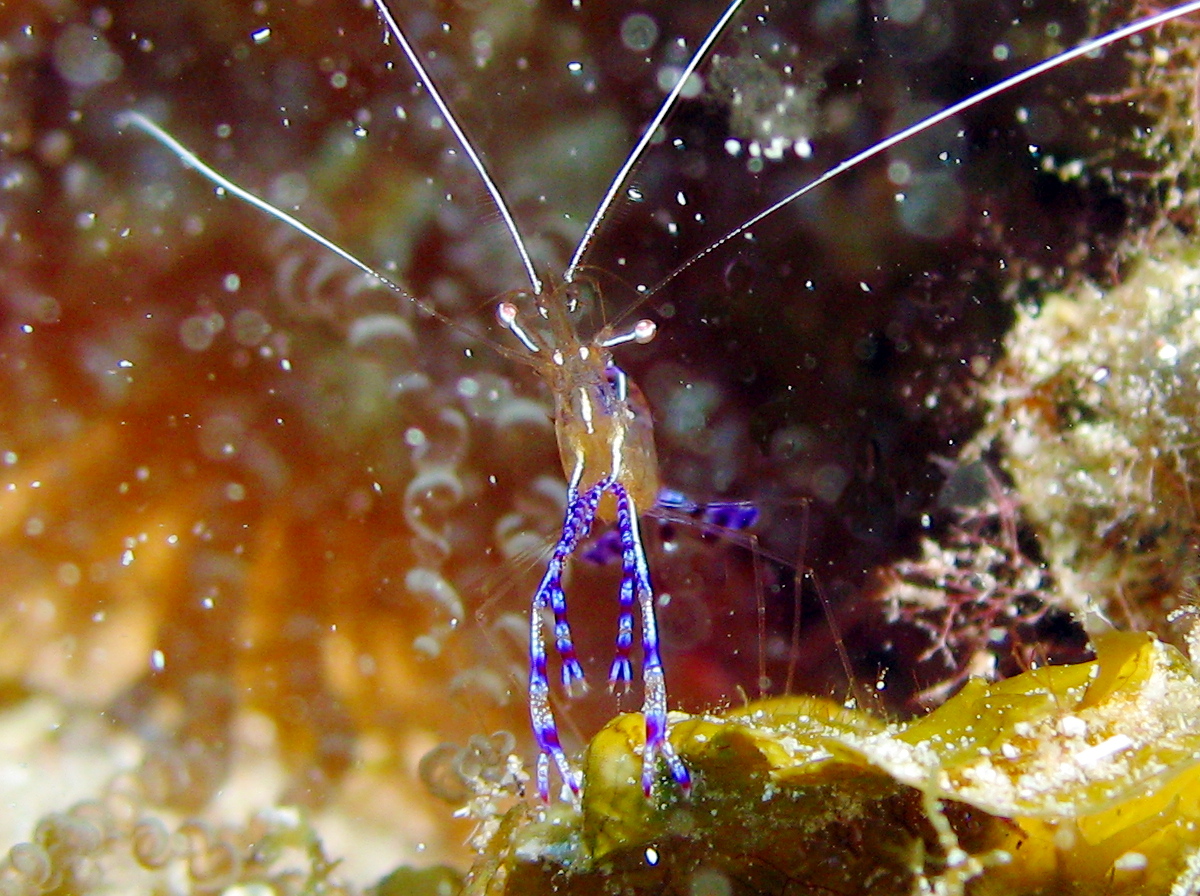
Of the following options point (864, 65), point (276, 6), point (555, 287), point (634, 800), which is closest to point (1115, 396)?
point (864, 65)

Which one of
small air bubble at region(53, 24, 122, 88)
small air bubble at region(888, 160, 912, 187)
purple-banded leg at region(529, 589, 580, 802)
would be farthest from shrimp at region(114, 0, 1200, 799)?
small air bubble at region(888, 160, 912, 187)

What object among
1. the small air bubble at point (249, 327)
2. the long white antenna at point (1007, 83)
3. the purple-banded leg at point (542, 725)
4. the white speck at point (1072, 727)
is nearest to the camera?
the white speck at point (1072, 727)

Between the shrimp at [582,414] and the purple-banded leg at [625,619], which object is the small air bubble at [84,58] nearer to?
the shrimp at [582,414]

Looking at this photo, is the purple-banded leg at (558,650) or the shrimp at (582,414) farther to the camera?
the shrimp at (582,414)

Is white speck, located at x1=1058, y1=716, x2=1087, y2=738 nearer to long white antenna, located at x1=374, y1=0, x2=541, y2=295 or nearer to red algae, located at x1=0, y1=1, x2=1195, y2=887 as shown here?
red algae, located at x1=0, y1=1, x2=1195, y2=887

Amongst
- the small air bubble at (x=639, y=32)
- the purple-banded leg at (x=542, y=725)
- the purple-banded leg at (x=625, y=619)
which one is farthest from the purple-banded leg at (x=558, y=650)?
the small air bubble at (x=639, y=32)

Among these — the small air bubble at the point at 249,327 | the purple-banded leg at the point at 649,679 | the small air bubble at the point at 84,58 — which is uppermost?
the small air bubble at the point at 84,58

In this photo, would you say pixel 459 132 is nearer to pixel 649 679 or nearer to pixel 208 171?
pixel 208 171

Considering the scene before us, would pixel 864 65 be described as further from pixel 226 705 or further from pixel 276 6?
pixel 226 705
